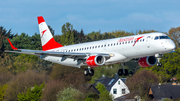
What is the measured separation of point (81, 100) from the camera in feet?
208

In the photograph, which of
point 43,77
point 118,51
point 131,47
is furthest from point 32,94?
point 131,47

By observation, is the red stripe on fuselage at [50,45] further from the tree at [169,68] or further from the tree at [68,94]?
the tree at [169,68]

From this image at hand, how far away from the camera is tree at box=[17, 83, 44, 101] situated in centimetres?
7338

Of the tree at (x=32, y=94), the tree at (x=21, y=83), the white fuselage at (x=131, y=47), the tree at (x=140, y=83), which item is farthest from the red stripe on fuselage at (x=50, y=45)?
the tree at (x=140, y=83)

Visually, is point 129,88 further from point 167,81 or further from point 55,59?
point 55,59

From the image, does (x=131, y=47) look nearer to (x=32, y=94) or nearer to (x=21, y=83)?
(x=21, y=83)

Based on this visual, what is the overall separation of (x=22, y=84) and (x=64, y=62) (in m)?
34.0

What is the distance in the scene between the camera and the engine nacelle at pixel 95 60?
37219 millimetres

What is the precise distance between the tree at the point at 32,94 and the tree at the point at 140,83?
75.8 feet

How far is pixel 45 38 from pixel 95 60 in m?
14.5

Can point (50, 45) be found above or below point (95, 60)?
above

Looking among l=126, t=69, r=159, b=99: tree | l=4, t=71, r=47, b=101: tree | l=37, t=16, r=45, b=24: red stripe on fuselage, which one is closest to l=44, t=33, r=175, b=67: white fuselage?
l=37, t=16, r=45, b=24: red stripe on fuselage

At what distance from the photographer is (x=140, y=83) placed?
7862 cm

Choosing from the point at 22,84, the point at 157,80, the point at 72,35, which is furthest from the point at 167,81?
the point at 22,84
